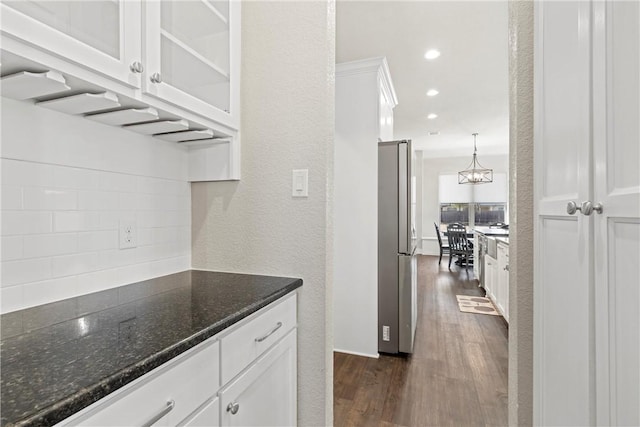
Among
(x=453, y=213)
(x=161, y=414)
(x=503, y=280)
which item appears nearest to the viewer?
(x=161, y=414)

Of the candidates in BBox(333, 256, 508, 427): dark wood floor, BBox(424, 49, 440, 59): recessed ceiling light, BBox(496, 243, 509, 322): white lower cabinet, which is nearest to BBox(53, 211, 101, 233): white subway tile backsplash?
BBox(333, 256, 508, 427): dark wood floor

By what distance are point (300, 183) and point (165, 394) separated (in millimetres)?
928

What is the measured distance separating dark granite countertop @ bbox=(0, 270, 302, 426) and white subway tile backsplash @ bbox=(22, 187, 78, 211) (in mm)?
308

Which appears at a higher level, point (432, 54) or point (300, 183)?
point (432, 54)

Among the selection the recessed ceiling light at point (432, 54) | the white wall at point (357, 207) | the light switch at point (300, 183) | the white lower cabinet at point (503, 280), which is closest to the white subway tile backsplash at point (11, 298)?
the light switch at point (300, 183)

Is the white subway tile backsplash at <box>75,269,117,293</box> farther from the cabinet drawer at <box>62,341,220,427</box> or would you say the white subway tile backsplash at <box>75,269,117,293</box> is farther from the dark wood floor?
the dark wood floor

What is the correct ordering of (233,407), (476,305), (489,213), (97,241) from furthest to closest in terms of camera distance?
(489,213) → (476,305) → (97,241) → (233,407)

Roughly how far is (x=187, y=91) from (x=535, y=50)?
47.2 inches

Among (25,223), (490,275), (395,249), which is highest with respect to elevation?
(25,223)

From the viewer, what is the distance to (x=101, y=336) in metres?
0.76

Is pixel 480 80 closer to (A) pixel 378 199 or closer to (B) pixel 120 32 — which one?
(A) pixel 378 199

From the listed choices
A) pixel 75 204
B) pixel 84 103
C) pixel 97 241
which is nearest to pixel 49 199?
pixel 75 204

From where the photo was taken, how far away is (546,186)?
0.99m

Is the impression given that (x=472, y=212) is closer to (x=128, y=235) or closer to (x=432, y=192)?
(x=432, y=192)
